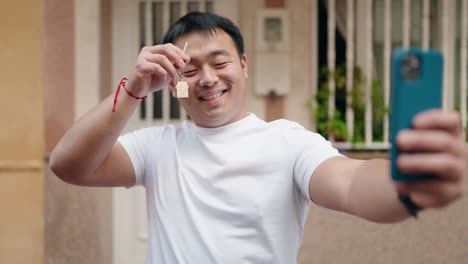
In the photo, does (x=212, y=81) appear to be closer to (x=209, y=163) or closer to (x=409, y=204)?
(x=209, y=163)

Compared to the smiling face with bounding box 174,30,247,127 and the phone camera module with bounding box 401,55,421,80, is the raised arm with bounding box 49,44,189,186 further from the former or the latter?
the phone camera module with bounding box 401,55,421,80

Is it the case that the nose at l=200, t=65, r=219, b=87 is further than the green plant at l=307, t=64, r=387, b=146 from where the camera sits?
No

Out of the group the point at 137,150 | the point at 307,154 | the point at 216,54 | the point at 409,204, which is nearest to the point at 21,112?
the point at 137,150

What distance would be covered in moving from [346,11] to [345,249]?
6.39 ft

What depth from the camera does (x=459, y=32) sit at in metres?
5.04

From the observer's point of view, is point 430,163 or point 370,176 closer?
point 430,163

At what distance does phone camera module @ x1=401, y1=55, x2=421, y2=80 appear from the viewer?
0.99 meters

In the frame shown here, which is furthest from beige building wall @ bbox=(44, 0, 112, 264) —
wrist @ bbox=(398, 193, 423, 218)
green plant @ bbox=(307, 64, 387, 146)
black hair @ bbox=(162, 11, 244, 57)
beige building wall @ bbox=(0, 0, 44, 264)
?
wrist @ bbox=(398, 193, 423, 218)

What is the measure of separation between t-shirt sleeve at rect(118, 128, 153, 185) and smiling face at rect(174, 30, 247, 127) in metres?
0.20

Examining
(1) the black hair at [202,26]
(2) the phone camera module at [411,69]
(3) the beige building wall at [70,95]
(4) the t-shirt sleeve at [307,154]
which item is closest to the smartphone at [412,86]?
(2) the phone camera module at [411,69]

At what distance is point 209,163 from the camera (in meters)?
1.90

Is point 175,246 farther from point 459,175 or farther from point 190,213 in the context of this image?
point 459,175

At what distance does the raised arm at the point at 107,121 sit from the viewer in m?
1.79

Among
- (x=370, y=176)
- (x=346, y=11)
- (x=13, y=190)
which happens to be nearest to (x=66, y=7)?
(x=13, y=190)
